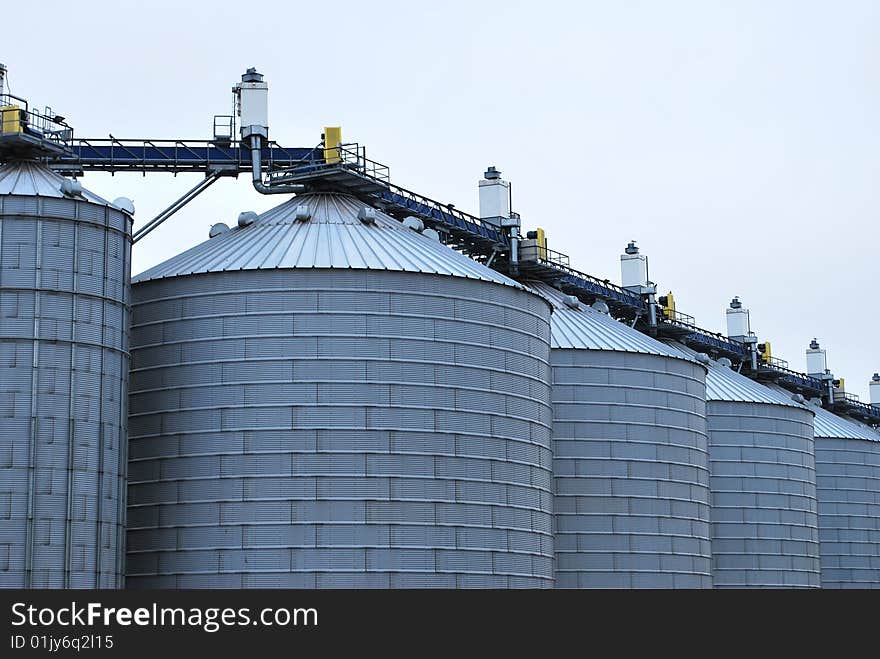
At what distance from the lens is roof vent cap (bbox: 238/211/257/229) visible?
6100cm

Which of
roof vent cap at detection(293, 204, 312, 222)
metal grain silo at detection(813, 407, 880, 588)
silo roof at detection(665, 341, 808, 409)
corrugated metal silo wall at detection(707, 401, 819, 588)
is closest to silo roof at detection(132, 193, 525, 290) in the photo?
roof vent cap at detection(293, 204, 312, 222)

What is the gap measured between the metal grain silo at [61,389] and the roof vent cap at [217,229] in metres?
8.48

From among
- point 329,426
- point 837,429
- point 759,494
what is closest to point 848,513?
point 837,429

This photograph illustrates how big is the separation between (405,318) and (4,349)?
13182 mm

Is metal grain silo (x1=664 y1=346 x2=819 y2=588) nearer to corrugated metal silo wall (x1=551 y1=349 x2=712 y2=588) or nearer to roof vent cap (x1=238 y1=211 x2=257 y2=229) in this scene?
corrugated metal silo wall (x1=551 y1=349 x2=712 y2=588)

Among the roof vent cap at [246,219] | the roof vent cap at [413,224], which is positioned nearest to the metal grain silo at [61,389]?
the roof vent cap at [246,219]

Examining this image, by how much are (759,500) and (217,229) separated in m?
30.6

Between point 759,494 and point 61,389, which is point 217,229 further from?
point 759,494

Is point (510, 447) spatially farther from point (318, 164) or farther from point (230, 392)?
point (318, 164)

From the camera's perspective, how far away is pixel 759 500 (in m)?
77.5

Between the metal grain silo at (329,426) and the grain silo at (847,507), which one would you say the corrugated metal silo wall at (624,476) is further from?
the grain silo at (847,507)

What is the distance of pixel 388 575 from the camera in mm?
52344

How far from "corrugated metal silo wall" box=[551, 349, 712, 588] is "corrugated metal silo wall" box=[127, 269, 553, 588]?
8.10 meters
